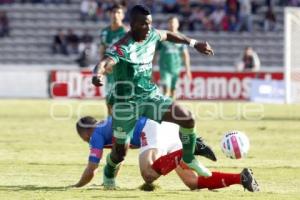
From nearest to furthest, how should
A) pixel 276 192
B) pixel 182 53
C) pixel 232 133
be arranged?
pixel 276 192
pixel 232 133
pixel 182 53

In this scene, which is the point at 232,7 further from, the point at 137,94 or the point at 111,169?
the point at 137,94

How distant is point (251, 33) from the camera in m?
39.8

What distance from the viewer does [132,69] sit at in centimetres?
1121

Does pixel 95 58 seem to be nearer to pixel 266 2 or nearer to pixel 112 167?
pixel 266 2

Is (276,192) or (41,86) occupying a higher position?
(276,192)

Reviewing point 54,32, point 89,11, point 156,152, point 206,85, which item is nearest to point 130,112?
point 156,152

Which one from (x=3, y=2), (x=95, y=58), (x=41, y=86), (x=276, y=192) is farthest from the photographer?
(x=3, y=2)

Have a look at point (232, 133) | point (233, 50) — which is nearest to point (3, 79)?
point (233, 50)

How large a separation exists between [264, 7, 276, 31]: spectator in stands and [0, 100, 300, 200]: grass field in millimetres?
10995

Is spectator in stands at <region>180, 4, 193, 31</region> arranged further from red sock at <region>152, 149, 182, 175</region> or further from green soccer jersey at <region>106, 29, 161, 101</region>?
red sock at <region>152, 149, 182, 175</region>

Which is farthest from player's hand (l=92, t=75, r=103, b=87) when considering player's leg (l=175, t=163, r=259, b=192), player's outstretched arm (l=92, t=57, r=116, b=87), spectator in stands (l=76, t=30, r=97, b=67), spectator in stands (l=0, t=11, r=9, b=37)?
spectator in stands (l=0, t=11, r=9, b=37)

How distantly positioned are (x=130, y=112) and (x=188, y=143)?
2.53 ft

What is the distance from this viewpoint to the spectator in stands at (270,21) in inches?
1553

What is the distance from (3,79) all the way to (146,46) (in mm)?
25211
